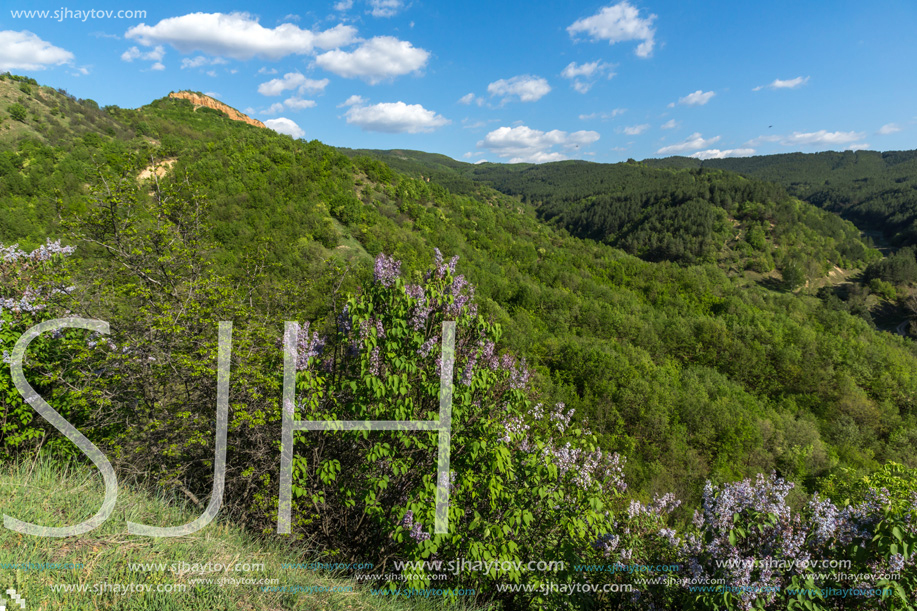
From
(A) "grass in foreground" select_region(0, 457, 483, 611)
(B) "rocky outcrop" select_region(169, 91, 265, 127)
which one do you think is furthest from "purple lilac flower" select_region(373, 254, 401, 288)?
→ (B) "rocky outcrop" select_region(169, 91, 265, 127)

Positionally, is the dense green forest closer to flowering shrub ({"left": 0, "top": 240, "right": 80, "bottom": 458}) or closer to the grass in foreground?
flowering shrub ({"left": 0, "top": 240, "right": 80, "bottom": 458})

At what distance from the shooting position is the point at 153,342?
548 cm

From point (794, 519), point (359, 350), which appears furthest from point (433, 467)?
point (794, 519)

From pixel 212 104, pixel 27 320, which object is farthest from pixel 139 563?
pixel 212 104

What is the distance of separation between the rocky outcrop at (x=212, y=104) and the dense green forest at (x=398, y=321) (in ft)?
26.9

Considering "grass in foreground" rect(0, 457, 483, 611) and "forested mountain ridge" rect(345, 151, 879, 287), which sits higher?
"forested mountain ridge" rect(345, 151, 879, 287)

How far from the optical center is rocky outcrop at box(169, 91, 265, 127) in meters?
100

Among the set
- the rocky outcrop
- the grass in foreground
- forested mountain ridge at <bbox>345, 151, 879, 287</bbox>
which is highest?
the rocky outcrop

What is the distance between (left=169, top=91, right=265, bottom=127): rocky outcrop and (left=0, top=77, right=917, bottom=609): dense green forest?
8.21 meters

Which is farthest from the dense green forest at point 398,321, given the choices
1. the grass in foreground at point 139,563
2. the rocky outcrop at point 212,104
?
the rocky outcrop at point 212,104

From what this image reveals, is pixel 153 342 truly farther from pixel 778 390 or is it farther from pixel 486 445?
pixel 778 390

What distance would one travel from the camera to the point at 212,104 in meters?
104

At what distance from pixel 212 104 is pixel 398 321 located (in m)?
131

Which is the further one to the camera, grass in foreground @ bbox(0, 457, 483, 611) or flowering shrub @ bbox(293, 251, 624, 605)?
flowering shrub @ bbox(293, 251, 624, 605)
